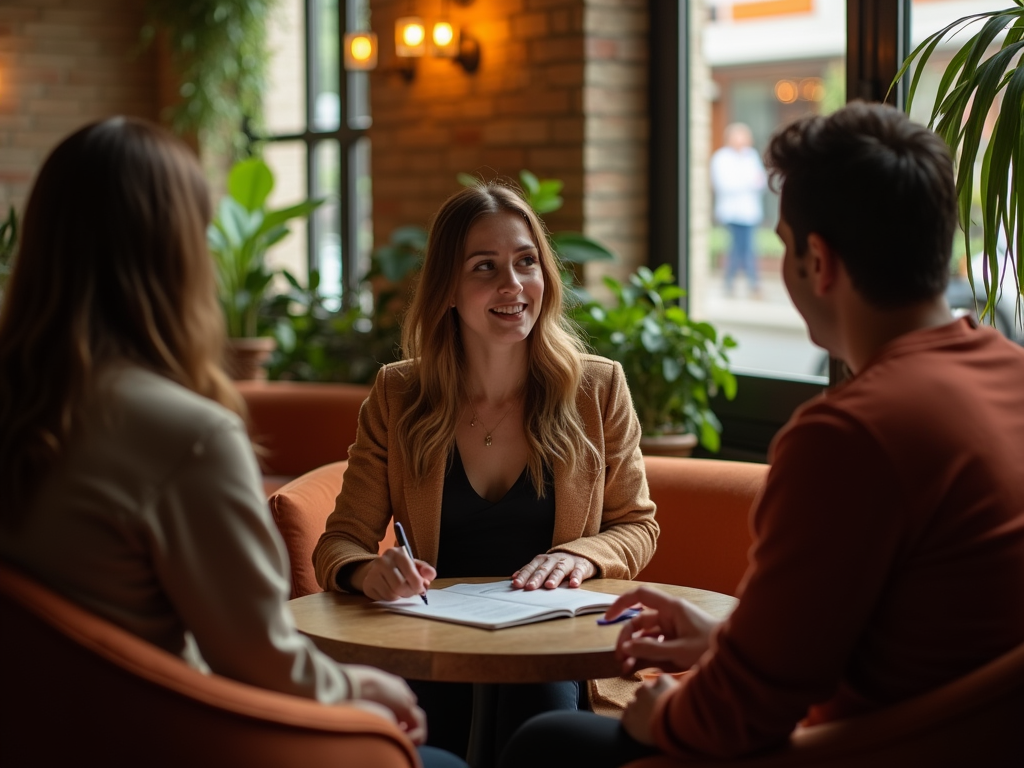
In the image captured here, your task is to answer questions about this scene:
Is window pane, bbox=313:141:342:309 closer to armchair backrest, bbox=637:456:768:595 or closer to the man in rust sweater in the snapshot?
armchair backrest, bbox=637:456:768:595

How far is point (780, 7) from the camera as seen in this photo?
397cm

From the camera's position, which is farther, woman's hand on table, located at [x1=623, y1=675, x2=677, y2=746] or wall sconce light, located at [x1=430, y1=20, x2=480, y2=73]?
wall sconce light, located at [x1=430, y1=20, x2=480, y2=73]

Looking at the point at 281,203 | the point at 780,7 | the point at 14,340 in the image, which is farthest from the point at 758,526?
the point at 281,203

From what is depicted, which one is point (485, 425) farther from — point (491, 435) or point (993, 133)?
point (993, 133)

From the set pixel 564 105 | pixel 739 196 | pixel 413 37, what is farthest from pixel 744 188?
pixel 413 37

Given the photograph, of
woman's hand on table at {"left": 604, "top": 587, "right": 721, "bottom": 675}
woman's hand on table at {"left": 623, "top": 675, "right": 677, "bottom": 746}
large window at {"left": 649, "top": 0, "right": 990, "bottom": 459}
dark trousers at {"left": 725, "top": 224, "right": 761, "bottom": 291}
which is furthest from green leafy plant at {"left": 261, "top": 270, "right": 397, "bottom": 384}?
woman's hand on table at {"left": 623, "top": 675, "right": 677, "bottom": 746}

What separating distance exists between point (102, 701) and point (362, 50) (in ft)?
14.4

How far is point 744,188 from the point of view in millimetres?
4258

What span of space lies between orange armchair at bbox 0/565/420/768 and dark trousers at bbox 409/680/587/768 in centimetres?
79

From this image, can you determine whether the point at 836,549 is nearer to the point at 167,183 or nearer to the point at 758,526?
the point at 758,526

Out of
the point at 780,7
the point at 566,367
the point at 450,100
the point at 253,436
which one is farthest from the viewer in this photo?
the point at 450,100

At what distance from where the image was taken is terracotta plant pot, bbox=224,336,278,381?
501 centimetres

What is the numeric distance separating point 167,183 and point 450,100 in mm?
3634

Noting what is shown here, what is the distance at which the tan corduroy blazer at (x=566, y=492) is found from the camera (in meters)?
2.26
